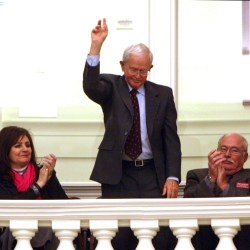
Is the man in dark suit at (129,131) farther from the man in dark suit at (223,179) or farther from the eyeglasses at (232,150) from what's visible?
the eyeglasses at (232,150)

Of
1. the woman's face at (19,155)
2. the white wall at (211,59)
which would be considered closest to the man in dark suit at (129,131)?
the woman's face at (19,155)

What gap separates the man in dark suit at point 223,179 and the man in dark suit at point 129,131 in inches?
8.1

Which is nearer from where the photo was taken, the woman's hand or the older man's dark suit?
the older man's dark suit

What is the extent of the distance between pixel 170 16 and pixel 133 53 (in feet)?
4.90

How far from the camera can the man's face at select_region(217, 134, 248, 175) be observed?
11.5 m

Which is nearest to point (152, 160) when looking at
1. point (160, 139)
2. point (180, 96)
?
point (160, 139)

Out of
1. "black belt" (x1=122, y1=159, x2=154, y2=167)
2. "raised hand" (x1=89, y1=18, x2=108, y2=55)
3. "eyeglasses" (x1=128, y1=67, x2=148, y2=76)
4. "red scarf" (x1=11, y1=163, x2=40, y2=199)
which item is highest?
"raised hand" (x1=89, y1=18, x2=108, y2=55)

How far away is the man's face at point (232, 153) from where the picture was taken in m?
11.5

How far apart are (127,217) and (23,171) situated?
4.69ft

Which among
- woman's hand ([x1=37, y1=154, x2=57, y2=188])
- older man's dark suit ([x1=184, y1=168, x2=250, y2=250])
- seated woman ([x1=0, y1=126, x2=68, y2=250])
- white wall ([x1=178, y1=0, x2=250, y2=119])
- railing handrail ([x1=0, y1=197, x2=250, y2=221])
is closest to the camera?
railing handrail ([x1=0, y1=197, x2=250, y2=221])

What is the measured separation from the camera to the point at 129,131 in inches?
444

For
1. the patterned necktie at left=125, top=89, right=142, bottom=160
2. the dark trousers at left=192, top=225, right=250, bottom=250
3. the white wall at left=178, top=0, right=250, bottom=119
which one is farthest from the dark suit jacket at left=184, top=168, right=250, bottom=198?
the white wall at left=178, top=0, right=250, bottom=119

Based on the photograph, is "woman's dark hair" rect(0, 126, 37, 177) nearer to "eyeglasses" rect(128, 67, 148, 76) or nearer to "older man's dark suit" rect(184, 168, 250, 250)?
A: "eyeglasses" rect(128, 67, 148, 76)

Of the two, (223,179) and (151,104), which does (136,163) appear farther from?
(223,179)
